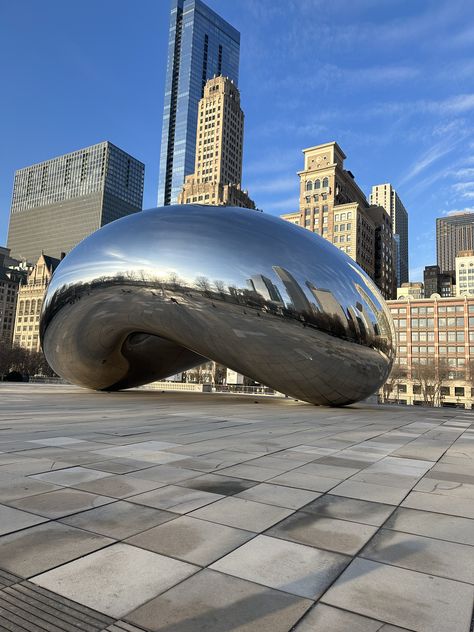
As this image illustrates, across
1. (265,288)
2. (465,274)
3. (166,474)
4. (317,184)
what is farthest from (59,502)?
(465,274)

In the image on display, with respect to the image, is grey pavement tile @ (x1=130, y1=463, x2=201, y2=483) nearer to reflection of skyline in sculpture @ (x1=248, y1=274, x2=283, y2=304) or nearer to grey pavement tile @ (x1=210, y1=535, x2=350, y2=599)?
grey pavement tile @ (x1=210, y1=535, x2=350, y2=599)

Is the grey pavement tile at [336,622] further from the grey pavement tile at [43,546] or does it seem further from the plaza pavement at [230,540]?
the grey pavement tile at [43,546]

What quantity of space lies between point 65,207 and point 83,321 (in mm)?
202902

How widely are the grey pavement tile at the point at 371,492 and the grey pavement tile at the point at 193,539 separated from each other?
1.43m

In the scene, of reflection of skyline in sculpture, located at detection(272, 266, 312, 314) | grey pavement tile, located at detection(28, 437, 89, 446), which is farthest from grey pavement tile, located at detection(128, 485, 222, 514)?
reflection of skyline in sculpture, located at detection(272, 266, 312, 314)

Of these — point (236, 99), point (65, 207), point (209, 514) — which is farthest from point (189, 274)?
point (65, 207)

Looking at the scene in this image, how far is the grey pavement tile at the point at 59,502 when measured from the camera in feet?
11.7

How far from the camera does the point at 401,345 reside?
89438 mm

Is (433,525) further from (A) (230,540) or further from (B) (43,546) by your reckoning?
(B) (43,546)

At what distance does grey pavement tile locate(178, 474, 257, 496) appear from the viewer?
14.1 feet

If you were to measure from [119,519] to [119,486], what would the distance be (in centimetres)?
87

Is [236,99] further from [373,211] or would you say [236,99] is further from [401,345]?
[401,345]

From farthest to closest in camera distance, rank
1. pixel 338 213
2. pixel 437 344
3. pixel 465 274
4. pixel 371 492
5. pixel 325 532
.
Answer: pixel 465 274 < pixel 338 213 < pixel 437 344 < pixel 371 492 < pixel 325 532

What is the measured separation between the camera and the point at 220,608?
232cm
